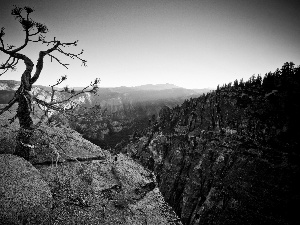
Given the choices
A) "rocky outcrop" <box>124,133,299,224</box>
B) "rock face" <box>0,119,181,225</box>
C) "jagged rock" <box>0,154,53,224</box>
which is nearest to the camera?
"jagged rock" <box>0,154,53,224</box>

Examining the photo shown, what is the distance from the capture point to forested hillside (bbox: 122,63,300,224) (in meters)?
105

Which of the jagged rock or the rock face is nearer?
the jagged rock

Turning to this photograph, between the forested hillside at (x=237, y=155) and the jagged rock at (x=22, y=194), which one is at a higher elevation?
the jagged rock at (x=22, y=194)

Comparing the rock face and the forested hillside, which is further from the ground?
the rock face

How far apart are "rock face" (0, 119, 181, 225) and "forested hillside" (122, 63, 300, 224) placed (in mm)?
120557

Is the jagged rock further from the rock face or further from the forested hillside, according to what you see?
the forested hillside

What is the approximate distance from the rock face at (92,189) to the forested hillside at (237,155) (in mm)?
120557

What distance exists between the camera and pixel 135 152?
6959 inches

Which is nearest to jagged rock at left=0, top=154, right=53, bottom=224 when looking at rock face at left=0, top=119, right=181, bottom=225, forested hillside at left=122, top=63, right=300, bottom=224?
rock face at left=0, top=119, right=181, bottom=225

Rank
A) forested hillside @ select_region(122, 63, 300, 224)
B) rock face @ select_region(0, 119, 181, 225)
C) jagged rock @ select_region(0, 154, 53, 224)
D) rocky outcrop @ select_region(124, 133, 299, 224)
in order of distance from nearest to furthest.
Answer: jagged rock @ select_region(0, 154, 53, 224), rock face @ select_region(0, 119, 181, 225), rocky outcrop @ select_region(124, 133, 299, 224), forested hillside @ select_region(122, 63, 300, 224)

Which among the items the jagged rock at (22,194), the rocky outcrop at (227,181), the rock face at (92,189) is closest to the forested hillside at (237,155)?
the rocky outcrop at (227,181)

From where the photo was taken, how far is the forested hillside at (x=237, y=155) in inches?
4151

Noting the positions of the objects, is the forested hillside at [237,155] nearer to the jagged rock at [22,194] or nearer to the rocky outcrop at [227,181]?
the rocky outcrop at [227,181]

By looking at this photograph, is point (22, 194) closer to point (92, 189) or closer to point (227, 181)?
point (92, 189)
